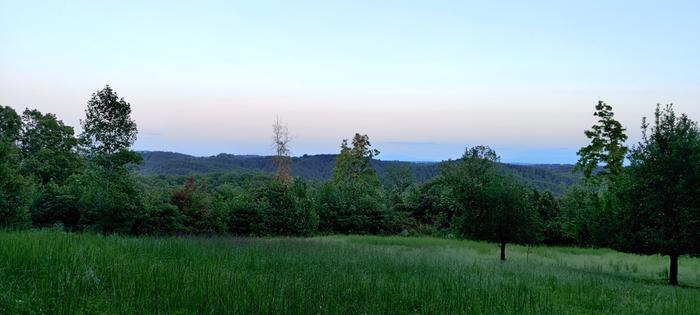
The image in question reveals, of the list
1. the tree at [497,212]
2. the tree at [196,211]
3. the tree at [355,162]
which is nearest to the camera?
the tree at [497,212]

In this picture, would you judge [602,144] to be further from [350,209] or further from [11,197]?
[11,197]

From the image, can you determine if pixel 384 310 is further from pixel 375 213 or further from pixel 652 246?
pixel 375 213

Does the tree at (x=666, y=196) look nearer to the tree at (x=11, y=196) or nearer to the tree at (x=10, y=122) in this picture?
the tree at (x=11, y=196)

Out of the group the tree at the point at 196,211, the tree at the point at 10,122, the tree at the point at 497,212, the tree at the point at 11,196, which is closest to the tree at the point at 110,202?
the tree at the point at 196,211

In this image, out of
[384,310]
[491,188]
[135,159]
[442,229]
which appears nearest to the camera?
[384,310]

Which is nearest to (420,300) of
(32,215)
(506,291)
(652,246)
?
(506,291)

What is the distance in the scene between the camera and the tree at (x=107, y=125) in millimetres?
33219

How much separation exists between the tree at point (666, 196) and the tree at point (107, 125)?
3276 centimetres

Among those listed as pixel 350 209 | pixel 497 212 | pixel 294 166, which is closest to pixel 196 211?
pixel 350 209

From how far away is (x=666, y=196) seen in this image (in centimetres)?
1617

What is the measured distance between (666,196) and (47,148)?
181 feet

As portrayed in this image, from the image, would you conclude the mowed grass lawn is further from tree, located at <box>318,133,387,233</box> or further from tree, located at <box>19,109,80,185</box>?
tree, located at <box>19,109,80,185</box>

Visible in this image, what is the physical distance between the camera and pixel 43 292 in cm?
610

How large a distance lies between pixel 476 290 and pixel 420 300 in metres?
1.91
